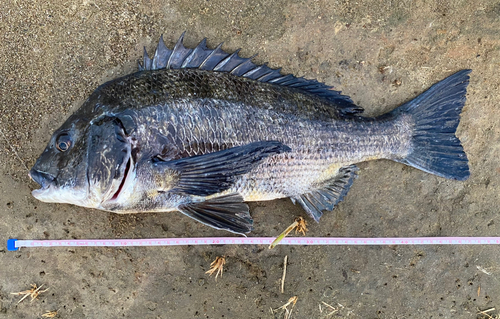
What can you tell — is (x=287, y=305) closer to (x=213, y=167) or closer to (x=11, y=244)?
(x=213, y=167)

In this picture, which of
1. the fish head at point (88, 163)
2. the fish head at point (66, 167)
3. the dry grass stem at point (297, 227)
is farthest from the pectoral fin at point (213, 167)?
the dry grass stem at point (297, 227)

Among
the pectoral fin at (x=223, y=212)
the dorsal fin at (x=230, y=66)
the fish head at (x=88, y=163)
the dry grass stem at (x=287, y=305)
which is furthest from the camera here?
the dry grass stem at (x=287, y=305)

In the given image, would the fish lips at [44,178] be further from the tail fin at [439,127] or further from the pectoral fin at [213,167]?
the tail fin at [439,127]

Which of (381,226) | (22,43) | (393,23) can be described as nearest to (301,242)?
(381,226)

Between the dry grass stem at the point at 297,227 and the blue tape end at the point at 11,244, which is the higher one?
the dry grass stem at the point at 297,227

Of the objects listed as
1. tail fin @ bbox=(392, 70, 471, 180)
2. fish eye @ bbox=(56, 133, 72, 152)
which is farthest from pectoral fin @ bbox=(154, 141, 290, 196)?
tail fin @ bbox=(392, 70, 471, 180)

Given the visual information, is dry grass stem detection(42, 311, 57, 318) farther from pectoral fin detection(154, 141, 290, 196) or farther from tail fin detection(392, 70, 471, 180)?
tail fin detection(392, 70, 471, 180)
